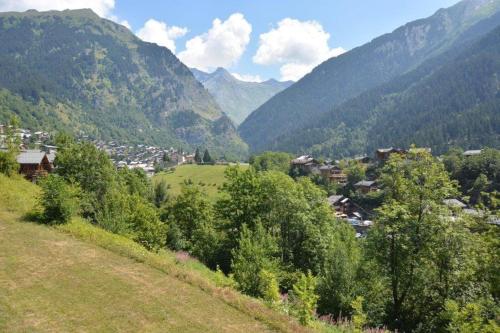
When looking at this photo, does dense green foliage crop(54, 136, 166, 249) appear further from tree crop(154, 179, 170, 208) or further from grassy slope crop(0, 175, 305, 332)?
tree crop(154, 179, 170, 208)

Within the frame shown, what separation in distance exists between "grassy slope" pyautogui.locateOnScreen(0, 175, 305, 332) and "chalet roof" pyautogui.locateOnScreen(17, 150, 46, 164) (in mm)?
42232

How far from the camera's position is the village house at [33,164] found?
189ft

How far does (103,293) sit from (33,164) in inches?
2022

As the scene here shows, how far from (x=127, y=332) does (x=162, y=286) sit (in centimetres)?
407

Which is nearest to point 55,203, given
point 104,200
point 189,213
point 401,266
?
point 104,200

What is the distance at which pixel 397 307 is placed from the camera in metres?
23.3

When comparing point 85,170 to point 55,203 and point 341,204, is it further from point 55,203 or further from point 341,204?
point 341,204

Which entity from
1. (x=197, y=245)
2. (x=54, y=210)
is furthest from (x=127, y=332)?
(x=197, y=245)

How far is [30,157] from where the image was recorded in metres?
60.2

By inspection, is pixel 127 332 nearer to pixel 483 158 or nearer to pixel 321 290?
pixel 321 290

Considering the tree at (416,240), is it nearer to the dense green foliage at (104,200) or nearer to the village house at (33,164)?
the dense green foliage at (104,200)

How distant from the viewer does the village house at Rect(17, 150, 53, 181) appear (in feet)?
189

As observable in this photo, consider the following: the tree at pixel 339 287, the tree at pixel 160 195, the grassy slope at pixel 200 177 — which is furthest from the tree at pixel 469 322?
the grassy slope at pixel 200 177

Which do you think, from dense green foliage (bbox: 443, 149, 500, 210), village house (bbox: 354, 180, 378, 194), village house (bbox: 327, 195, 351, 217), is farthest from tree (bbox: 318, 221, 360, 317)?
village house (bbox: 354, 180, 378, 194)
